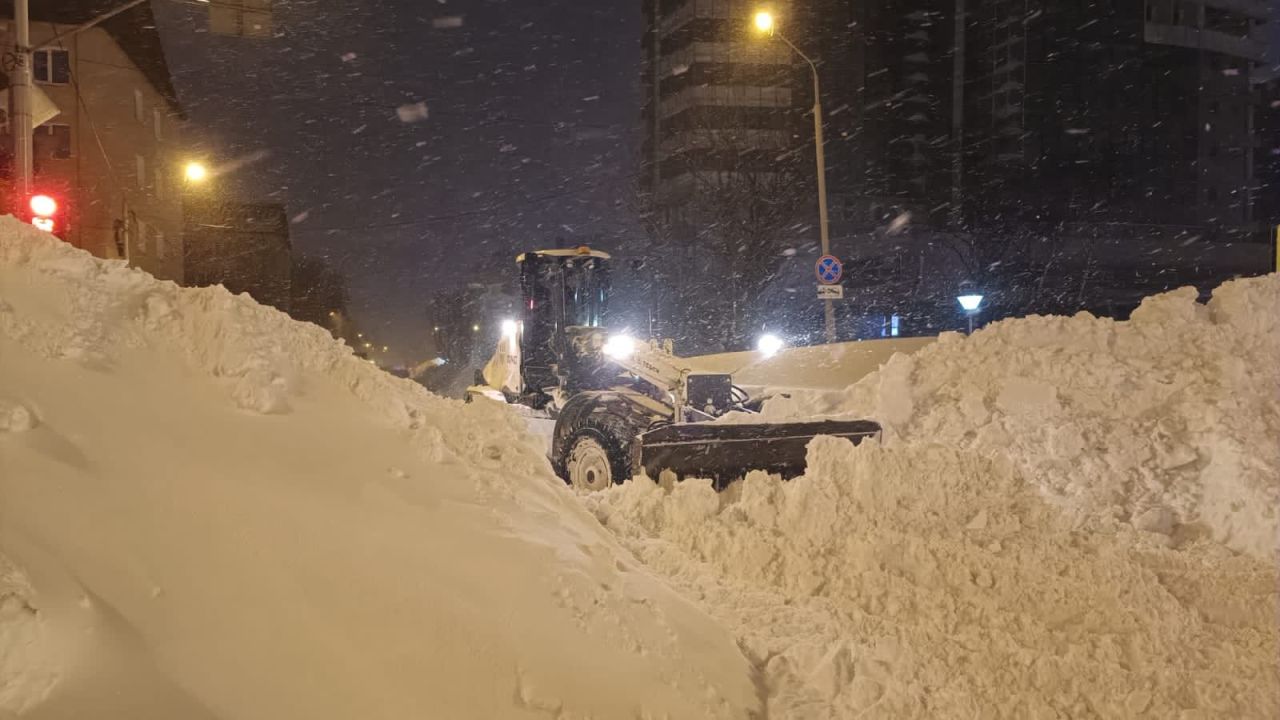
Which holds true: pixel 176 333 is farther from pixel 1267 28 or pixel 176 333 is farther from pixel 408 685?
pixel 1267 28

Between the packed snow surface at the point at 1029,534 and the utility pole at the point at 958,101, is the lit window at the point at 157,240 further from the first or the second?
the utility pole at the point at 958,101

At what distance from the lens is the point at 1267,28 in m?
54.4

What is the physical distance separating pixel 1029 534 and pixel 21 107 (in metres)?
12.6

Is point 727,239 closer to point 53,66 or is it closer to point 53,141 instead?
point 53,141

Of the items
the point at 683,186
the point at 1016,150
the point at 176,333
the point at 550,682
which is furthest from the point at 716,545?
the point at 1016,150

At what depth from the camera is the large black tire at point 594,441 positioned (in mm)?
8844

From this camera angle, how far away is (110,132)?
1286 inches

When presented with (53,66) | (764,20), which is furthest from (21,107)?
(53,66)

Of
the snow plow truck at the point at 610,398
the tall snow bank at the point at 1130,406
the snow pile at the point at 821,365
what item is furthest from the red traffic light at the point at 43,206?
A: the tall snow bank at the point at 1130,406

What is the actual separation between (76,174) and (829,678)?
3287 centimetres

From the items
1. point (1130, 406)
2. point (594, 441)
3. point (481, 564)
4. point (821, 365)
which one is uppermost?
point (821, 365)

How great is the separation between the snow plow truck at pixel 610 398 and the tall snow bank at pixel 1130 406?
121cm

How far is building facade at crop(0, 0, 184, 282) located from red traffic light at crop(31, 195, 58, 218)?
17.1m

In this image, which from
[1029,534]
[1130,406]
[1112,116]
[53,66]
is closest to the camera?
[1029,534]
